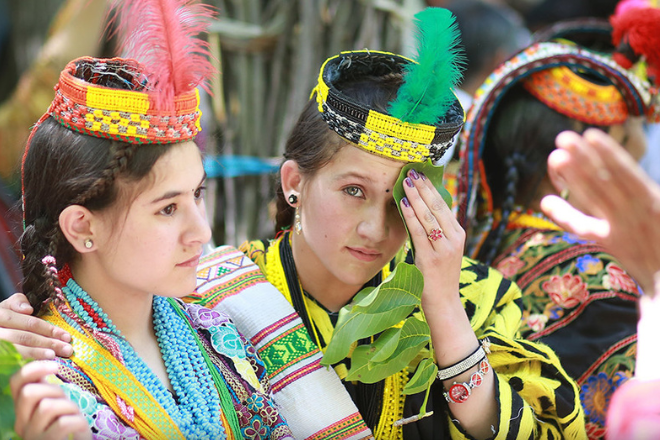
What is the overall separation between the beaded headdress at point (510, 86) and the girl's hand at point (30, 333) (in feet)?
6.22

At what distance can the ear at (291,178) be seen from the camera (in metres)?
2.25

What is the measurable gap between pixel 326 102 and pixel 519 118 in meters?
1.36

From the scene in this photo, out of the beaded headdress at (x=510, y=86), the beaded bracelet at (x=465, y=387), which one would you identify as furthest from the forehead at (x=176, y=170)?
the beaded headdress at (x=510, y=86)

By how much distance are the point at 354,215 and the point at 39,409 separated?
102 cm

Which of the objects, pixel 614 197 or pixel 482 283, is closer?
pixel 614 197

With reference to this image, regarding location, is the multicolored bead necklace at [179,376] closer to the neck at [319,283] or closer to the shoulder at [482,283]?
the neck at [319,283]

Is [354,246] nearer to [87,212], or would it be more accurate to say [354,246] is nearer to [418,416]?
[418,416]

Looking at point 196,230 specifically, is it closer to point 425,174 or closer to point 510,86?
point 425,174

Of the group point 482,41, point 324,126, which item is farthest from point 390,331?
point 482,41

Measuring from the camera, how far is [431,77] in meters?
1.96

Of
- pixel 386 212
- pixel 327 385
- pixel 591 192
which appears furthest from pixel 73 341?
pixel 591 192

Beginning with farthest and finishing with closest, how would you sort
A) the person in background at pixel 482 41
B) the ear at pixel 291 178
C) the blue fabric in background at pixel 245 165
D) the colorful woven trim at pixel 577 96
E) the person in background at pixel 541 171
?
the person in background at pixel 482 41, the blue fabric in background at pixel 245 165, the colorful woven trim at pixel 577 96, the person in background at pixel 541 171, the ear at pixel 291 178

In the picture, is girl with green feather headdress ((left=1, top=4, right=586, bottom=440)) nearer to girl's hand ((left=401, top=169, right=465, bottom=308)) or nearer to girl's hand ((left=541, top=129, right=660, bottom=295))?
girl's hand ((left=401, top=169, right=465, bottom=308))

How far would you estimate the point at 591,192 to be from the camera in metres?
1.36
